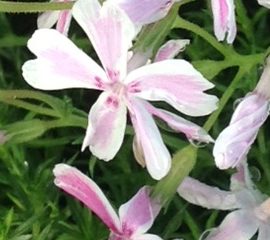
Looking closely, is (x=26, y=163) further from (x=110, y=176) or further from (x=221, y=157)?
(x=221, y=157)

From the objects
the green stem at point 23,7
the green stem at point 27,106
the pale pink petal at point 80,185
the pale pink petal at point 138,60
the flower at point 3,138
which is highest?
the green stem at point 23,7

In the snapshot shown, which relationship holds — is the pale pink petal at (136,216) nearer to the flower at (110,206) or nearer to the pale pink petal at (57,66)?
the flower at (110,206)

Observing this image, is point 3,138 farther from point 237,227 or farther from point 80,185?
point 237,227

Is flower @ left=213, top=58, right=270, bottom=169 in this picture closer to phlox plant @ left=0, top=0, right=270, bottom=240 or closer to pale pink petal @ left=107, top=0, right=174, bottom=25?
phlox plant @ left=0, top=0, right=270, bottom=240

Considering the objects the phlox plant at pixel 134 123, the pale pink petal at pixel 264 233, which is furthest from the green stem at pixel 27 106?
the pale pink petal at pixel 264 233

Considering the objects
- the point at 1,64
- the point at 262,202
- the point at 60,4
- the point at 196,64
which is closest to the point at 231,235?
the point at 262,202
